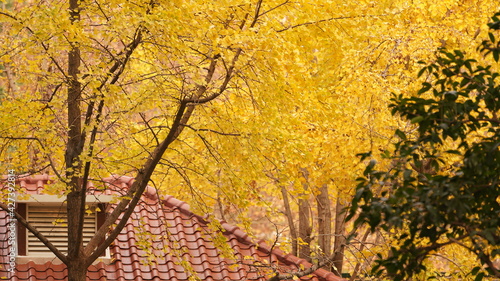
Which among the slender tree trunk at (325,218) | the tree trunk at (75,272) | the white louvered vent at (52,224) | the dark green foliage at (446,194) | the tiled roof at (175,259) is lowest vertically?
the dark green foliage at (446,194)

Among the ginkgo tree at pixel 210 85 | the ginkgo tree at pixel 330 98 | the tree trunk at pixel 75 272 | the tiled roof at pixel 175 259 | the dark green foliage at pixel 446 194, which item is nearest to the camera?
the dark green foliage at pixel 446 194

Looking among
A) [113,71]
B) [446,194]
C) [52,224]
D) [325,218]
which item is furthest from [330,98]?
[446,194]

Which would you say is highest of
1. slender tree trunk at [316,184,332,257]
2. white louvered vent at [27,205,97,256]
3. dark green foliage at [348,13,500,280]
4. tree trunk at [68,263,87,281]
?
slender tree trunk at [316,184,332,257]

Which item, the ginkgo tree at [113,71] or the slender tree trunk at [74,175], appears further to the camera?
the slender tree trunk at [74,175]

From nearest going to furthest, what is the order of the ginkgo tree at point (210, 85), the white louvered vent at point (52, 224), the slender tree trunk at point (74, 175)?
the ginkgo tree at point (210, 85), the slender tree trunk at point (74, 175), the white louvered vent at point (52, 224)

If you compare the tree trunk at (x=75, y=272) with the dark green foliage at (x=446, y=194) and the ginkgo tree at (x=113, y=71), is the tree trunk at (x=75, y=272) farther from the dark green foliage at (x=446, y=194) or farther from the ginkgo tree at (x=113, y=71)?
Answer: the dark green foliage at (x=446, y=194)

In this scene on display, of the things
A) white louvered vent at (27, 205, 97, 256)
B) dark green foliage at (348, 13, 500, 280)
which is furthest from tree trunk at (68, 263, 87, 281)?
dark green foliage at (348, 13, 500, 280)

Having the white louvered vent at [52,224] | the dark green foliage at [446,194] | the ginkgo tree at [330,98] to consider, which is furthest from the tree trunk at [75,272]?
the dark green foliage at [446,194]

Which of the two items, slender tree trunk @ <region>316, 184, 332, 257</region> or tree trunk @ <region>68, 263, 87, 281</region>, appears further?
slender tree trunk @ <region>316, 184, 332, 257</region>

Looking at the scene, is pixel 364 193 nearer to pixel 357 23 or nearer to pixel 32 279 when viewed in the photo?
pixel 357 23

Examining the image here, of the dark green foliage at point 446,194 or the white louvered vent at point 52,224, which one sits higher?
the white louvered vent at point 52,224

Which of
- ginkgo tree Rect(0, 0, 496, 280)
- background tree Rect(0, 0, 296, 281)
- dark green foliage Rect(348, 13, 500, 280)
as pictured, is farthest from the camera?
ginkgo tree Rect(0, 0, 496, 280)

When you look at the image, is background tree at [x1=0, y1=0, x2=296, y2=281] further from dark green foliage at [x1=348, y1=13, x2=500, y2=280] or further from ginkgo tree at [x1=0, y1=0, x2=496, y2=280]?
dark green foliage at [x1=348, y1=13, x2=500, y2=280]

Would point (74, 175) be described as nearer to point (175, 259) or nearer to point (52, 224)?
point (175, 259)
